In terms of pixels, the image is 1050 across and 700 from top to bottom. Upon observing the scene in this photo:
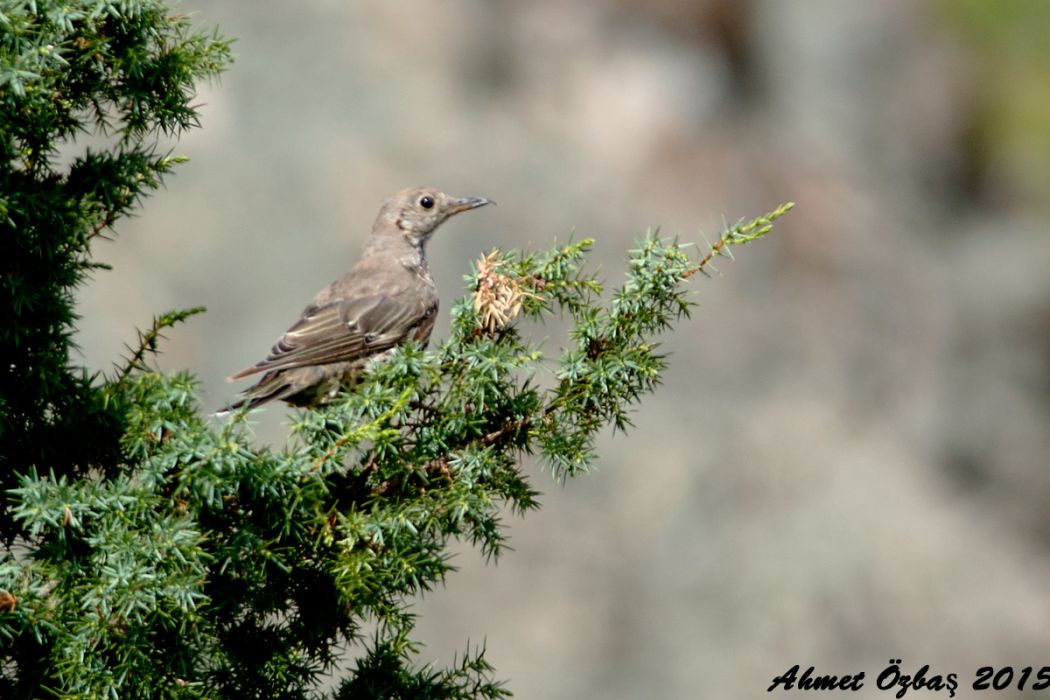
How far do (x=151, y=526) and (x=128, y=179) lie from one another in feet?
3.17

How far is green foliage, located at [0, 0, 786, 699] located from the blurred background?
606cm

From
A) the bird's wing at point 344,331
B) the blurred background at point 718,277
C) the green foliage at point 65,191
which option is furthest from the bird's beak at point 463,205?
the blurred background at point 718,277

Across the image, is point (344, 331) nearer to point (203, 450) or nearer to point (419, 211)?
point (419, 211)

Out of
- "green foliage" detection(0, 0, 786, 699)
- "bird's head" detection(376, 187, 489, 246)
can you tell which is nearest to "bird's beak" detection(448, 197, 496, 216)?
"bird's head" detection(376, 187, 489, 246)

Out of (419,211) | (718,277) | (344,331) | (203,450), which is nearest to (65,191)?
(203,450)

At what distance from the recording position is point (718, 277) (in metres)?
11.6

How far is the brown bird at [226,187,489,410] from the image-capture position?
16.3ft

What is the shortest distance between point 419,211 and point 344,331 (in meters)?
1.13

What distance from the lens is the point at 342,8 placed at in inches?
446

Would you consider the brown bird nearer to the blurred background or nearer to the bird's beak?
the bird's beak

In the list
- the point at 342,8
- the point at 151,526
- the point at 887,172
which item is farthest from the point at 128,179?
the point at 887,172

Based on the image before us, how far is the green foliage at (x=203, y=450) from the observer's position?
2855 mm

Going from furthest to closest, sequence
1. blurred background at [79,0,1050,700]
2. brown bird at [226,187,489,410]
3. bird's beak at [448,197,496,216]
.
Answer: blurred background at [79,0,1050,700] → bird's beak at [448,197,496,216] → brown bird at [226,187,489,410]

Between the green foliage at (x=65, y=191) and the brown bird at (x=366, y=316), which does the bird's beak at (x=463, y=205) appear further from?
the green foliage at (x=65, y=191)
